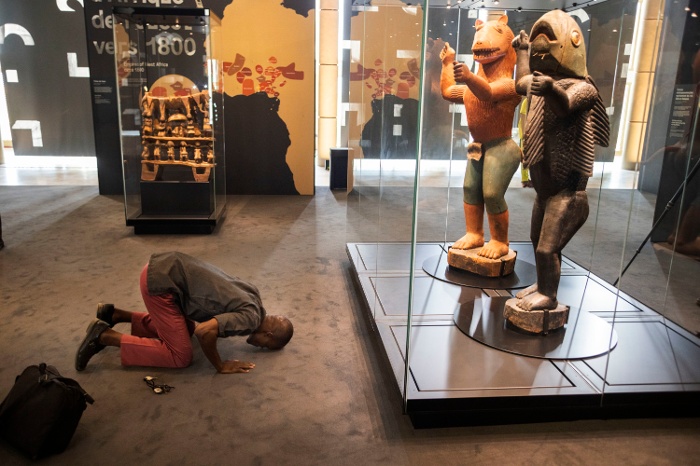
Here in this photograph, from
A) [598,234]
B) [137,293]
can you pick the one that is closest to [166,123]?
[137,293]

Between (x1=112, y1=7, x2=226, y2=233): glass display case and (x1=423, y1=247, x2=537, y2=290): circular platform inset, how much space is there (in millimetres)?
2317

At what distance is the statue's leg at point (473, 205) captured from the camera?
3.38 m

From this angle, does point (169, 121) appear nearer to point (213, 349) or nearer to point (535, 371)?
point (213, 349)

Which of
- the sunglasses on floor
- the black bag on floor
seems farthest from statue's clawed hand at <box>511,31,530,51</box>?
the black bag on floor

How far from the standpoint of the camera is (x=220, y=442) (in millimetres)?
2092

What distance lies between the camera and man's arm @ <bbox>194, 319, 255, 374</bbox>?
241 centimetres

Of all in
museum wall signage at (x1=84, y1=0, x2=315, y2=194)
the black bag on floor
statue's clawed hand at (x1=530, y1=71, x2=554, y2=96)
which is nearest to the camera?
the black bag on floor

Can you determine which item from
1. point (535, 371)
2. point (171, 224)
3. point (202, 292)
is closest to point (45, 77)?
point (171, 224)

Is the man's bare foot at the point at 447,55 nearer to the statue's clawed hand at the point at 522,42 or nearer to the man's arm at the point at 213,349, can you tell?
the statue's clawed hand at the point at 522,42

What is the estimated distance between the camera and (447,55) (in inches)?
124

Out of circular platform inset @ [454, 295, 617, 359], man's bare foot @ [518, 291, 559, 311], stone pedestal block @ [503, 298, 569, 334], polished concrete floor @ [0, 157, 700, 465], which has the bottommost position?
polished concrete floor @ [0, 157, 700, 465]

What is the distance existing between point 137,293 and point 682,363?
3003mm

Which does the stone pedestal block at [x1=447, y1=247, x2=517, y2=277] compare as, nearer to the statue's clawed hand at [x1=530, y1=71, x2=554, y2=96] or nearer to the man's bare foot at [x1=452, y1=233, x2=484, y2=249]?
the man's bare foot at [x1=452, y1=233, x2=484, y2=249]

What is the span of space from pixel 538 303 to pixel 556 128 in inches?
30.9
